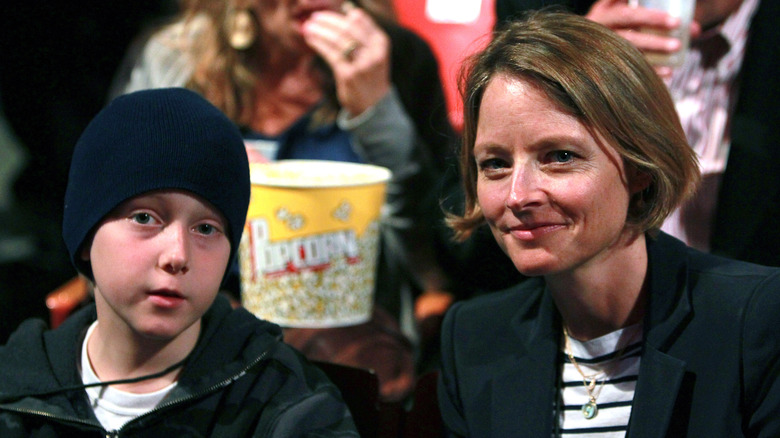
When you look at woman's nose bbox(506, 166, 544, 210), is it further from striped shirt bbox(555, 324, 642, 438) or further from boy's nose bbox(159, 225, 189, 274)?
boy's nose bbox(159, 225, 189, 274)

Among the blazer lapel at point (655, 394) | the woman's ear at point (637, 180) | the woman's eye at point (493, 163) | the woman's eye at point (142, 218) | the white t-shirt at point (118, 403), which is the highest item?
the woman's eye at point (493, 163)

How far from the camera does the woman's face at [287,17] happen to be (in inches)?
97.7

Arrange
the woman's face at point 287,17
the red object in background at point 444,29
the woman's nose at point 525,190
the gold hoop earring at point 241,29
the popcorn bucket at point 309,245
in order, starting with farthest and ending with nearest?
1. the red object in background at point 444,29
2. the gold hoop earring at point 241,29
3. the woman's face at point 287,17
4. the popcorn bucket at point 309,245
5. the woman's nose at point 525,190

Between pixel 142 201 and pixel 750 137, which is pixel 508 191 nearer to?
pixel 142 201

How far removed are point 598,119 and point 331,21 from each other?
1238 millimetres

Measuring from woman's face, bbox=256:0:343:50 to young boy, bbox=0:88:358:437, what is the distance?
1137mm

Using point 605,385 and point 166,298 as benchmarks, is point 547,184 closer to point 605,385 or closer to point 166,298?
point 605,385

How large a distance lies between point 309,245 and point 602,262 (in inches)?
27.5

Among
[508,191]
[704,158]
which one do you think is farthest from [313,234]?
[704,158]

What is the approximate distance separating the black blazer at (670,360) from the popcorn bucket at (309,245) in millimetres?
403

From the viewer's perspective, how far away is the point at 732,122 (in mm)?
2010

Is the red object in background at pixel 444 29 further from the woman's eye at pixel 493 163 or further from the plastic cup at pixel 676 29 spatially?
the woman's eye at pixel 493 163

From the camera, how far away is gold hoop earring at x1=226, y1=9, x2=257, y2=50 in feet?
8.52

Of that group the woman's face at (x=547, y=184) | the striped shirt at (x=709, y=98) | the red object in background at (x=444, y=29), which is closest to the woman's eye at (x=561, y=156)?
the woman's face at (x=547, y=184)
